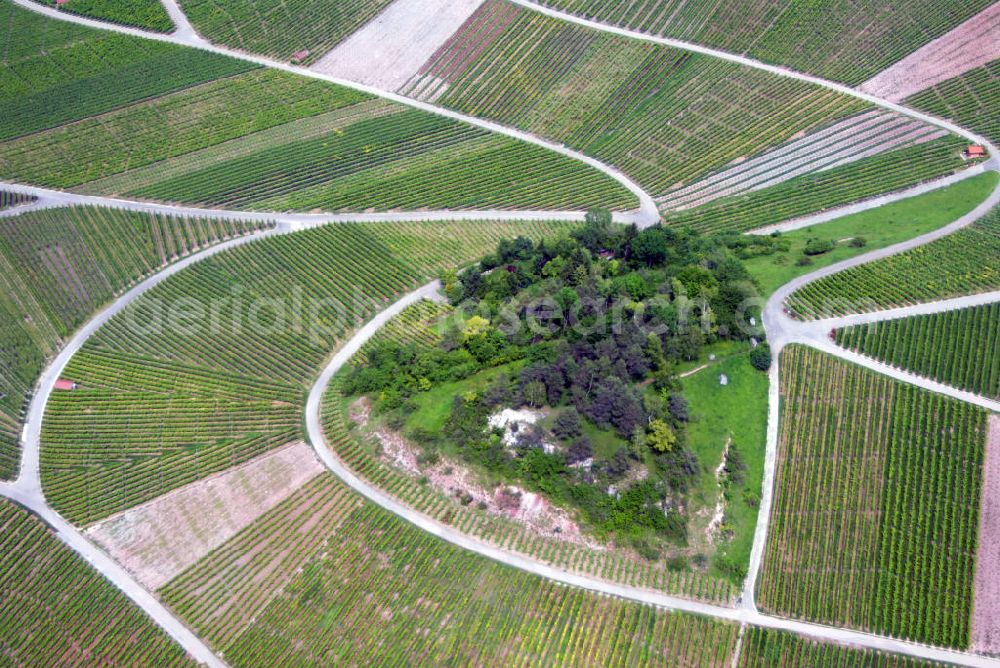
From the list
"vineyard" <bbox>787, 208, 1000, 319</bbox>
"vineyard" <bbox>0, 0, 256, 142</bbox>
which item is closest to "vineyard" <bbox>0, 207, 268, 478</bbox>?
"vineyard" <bbox>0, 0, 256, 142</bbox>

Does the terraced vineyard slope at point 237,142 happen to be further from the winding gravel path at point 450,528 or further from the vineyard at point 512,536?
the vineyard at point 512,536

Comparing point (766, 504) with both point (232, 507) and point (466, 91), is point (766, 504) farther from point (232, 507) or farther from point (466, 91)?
point (466, 91)

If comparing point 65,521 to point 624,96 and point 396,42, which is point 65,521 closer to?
point 396,42

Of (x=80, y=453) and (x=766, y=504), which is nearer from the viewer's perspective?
(x=766, y=504)

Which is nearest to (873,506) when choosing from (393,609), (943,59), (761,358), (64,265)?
(761,358)

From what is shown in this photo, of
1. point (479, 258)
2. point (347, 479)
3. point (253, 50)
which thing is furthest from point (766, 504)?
point (253, 50)

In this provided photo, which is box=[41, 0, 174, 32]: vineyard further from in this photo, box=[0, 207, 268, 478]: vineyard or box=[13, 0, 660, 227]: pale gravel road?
box=[0, 207, 268, 478]: vineyard
